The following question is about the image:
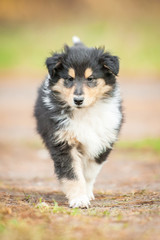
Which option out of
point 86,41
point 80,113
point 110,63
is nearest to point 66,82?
point 80,113

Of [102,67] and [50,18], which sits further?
[50,18]

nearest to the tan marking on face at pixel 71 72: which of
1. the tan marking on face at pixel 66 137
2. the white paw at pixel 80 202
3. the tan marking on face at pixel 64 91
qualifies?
the tan marking on face at pixel 64 91

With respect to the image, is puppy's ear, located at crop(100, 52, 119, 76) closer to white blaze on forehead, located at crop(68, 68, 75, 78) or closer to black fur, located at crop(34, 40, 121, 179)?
black fur, located at crop(34, 40, 121, 179)

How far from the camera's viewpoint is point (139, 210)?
11.7 ft

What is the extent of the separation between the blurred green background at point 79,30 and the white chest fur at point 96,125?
1653 cm

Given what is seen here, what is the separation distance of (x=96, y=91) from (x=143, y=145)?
4279 millimetres

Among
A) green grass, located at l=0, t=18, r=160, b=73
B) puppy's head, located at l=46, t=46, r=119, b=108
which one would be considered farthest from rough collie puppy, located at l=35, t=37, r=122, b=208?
green grass, located at l=0, t=18, r=160, b=73

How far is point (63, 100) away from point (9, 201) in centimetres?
125

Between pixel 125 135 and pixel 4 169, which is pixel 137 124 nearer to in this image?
pixel 125 135

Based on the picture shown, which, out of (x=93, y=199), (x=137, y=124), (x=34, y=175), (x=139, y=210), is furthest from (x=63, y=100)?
(x=137, y=124)

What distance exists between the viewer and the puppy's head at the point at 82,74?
449 centimetres

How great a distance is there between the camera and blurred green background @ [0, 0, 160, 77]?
2245 centimetres

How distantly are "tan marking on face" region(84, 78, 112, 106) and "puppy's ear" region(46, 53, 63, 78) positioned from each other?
0.43m

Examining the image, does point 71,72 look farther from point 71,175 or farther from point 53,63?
point 71,175
